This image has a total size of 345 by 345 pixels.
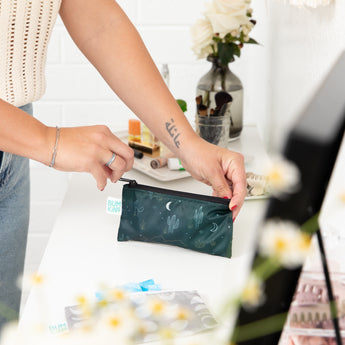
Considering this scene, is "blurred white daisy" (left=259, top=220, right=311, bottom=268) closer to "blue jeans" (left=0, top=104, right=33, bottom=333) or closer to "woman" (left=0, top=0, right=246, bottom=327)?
"woman" (left=0, top=0, right=246, bottom=327)

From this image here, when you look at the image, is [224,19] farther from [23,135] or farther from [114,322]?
[114,322]

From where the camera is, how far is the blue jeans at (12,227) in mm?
1050

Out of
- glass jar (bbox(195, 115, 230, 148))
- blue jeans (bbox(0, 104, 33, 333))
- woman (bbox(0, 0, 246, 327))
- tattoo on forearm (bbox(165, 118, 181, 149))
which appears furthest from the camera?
glass jar (bbox(195, 115, 230, 148))

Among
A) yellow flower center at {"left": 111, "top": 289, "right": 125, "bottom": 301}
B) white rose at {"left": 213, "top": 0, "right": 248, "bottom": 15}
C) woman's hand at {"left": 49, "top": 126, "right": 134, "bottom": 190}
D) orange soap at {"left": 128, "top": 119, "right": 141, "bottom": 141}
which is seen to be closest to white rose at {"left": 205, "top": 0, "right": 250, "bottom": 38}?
white rose at {"left": 213, "top": 0, "right": 248, "bottom": 15}

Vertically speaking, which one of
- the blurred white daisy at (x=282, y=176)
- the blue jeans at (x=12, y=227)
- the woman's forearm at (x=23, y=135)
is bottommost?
the blue jeans at (x=12, y=227)

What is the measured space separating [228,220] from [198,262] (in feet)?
0.25

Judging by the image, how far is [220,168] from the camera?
90 centimetres

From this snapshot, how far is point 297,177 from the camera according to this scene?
0.26m

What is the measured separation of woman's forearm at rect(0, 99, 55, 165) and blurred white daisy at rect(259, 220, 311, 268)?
558 millimetres

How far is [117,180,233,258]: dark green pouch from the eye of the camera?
0.82m

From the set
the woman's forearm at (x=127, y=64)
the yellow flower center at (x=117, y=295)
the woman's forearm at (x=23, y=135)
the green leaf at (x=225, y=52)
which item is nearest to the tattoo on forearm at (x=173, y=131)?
the woman's forearm at (x=127, y=64)

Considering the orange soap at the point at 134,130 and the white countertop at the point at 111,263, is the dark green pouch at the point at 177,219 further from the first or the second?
the orange soap at the point at 134,130

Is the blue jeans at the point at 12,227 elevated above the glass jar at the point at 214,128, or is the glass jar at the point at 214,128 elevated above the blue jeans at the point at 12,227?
the glass jar at the point at 214,128

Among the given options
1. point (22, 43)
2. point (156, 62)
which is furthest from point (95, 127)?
point (156, 62)
